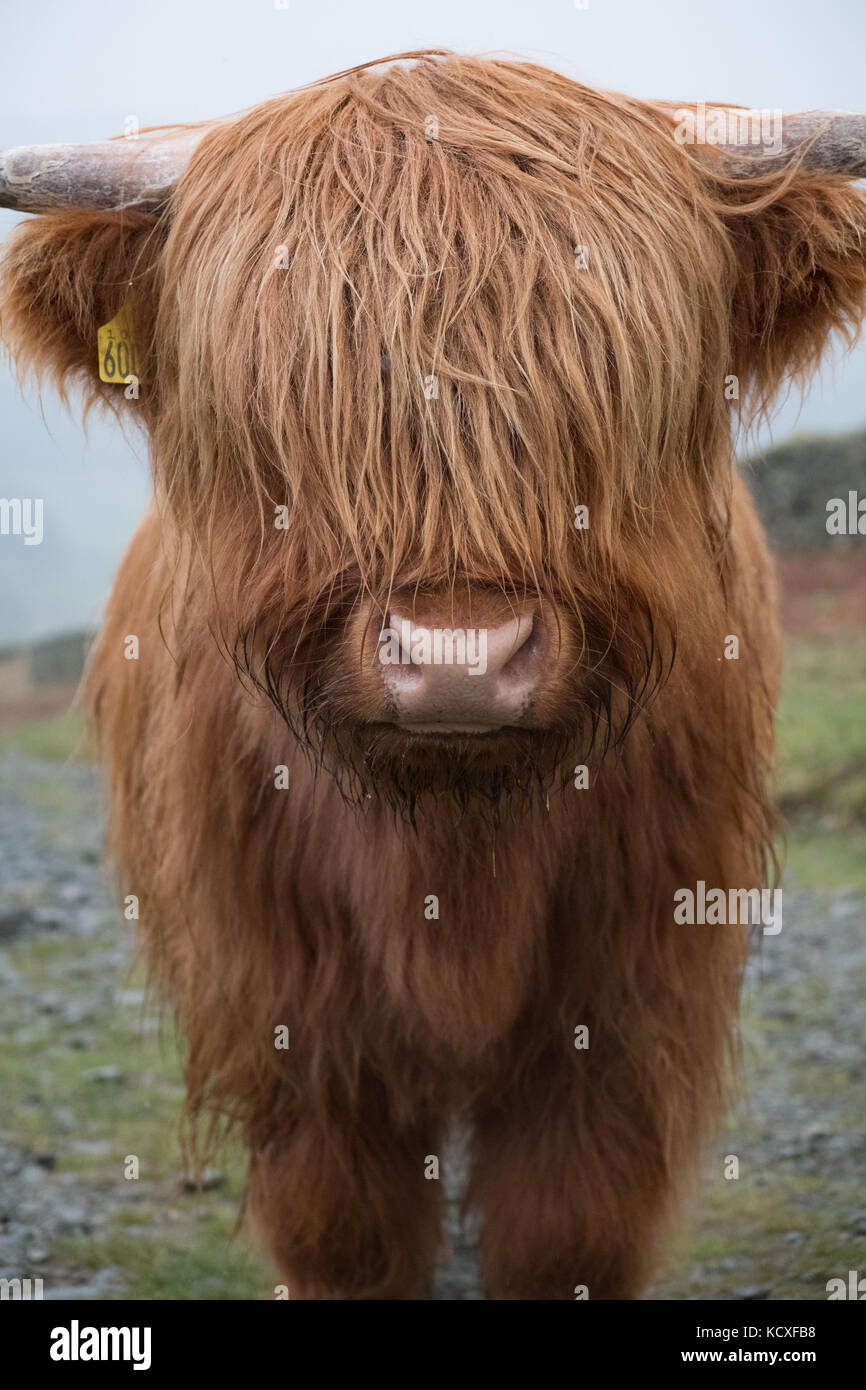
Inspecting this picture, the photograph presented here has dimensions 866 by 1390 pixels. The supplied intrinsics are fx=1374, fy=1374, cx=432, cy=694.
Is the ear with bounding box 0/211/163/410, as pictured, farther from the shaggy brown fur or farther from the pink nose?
the pink nose

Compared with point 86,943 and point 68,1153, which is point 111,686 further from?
point 86,943

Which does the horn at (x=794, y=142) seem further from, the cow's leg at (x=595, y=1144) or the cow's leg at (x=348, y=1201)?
the cow's leg at (x=348, y=1201)

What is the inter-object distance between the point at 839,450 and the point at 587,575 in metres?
9.03

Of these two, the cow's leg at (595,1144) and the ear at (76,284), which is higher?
the ear at (76,284)

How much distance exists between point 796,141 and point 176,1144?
10.5 ft

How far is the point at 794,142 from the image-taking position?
1.99m

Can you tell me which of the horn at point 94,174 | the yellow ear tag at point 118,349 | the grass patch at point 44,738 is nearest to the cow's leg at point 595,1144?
the yellow ear tag at point 118,349

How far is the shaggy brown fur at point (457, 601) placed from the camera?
1789 mm

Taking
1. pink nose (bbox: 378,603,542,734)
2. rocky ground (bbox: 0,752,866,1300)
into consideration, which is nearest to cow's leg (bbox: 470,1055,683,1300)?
rocky ground (bbox: 0,752,866,1300)

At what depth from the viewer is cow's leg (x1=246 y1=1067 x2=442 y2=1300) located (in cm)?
267

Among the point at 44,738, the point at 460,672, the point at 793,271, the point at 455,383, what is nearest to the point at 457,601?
the point at 460,672

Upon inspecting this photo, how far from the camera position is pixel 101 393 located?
2.23m

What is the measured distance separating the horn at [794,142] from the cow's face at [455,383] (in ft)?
0.10

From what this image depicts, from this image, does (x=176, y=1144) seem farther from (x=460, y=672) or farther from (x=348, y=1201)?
(x=460, y=672)
